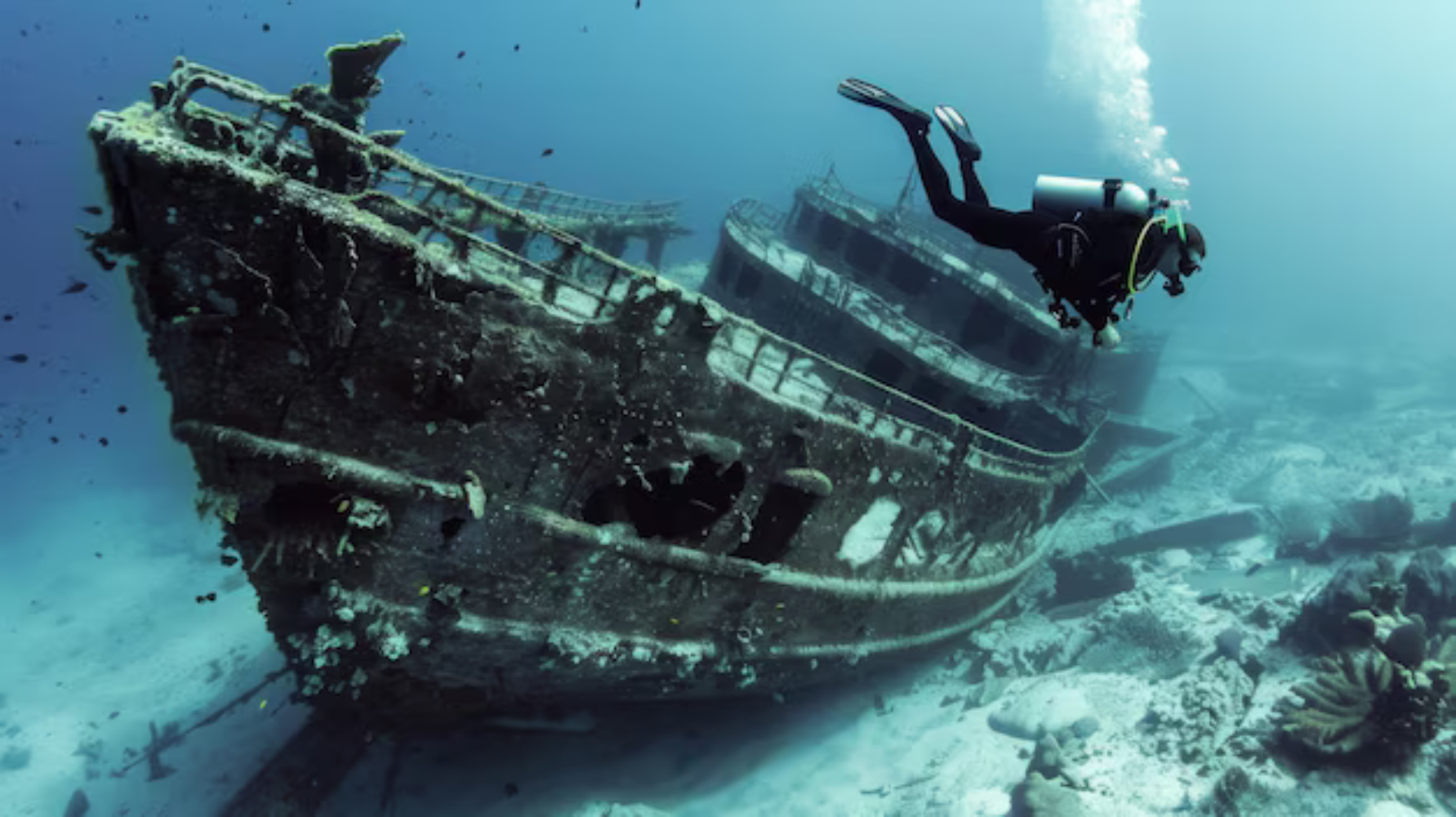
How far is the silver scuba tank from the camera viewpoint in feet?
13.6

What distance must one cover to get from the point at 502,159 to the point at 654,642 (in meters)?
147

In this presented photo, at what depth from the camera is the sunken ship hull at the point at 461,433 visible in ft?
15.5

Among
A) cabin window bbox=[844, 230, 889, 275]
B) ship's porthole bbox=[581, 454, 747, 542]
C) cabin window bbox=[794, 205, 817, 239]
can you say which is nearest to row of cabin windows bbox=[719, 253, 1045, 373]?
cabin window bbox=[844, 230, 889, 275]

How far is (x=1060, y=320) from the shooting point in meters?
4.86

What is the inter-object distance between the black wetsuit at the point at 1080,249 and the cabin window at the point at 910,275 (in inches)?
466

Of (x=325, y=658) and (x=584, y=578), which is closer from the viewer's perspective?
(x=325, y=658)

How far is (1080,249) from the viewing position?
423 centimetres

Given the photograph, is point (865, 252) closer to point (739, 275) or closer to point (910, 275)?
point (910, 275)

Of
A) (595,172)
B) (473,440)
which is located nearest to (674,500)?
(473,440)

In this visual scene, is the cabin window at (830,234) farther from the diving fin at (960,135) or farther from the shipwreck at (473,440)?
the diving fin at (960,135)

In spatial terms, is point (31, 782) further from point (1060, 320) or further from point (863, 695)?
point (1060, 320)

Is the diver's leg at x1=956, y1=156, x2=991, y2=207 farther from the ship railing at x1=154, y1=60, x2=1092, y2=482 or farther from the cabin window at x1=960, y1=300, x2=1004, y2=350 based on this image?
the cabin window at x1=960, y1=300, x2=1004, y2=350

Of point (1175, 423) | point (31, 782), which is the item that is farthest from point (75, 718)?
point (1175, 423)

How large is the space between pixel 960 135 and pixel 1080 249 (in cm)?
175
